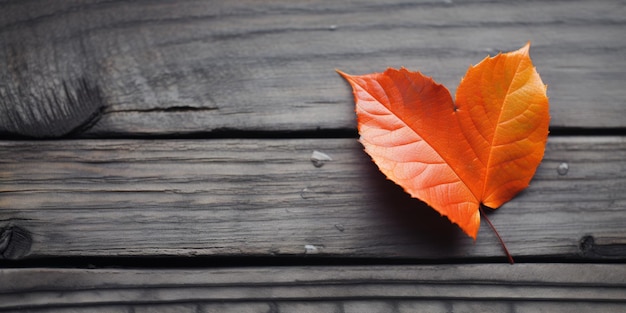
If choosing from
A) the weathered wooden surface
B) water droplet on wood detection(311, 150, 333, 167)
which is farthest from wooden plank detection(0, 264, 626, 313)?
water droplet on wood detection(311, 150, 333, 167)

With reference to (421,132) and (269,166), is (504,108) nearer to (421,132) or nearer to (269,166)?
(421,132)

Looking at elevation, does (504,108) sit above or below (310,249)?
above

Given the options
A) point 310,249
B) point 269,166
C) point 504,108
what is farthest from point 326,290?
point 504,108

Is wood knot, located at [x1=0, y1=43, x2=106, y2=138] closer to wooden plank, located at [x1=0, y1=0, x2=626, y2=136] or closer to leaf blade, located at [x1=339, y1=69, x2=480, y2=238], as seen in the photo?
wooden plank, located at [x1=0, y1=0, x2=626, y2=136]

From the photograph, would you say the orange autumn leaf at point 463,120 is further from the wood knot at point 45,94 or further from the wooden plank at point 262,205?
the wood knot at point 45,94

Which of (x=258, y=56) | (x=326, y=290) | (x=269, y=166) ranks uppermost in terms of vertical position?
(x=258, y=56)

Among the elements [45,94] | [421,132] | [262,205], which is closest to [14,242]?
[45,94]

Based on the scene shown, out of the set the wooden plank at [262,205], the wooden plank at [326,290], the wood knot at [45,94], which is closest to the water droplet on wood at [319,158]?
the wooden plank at [262,205]
